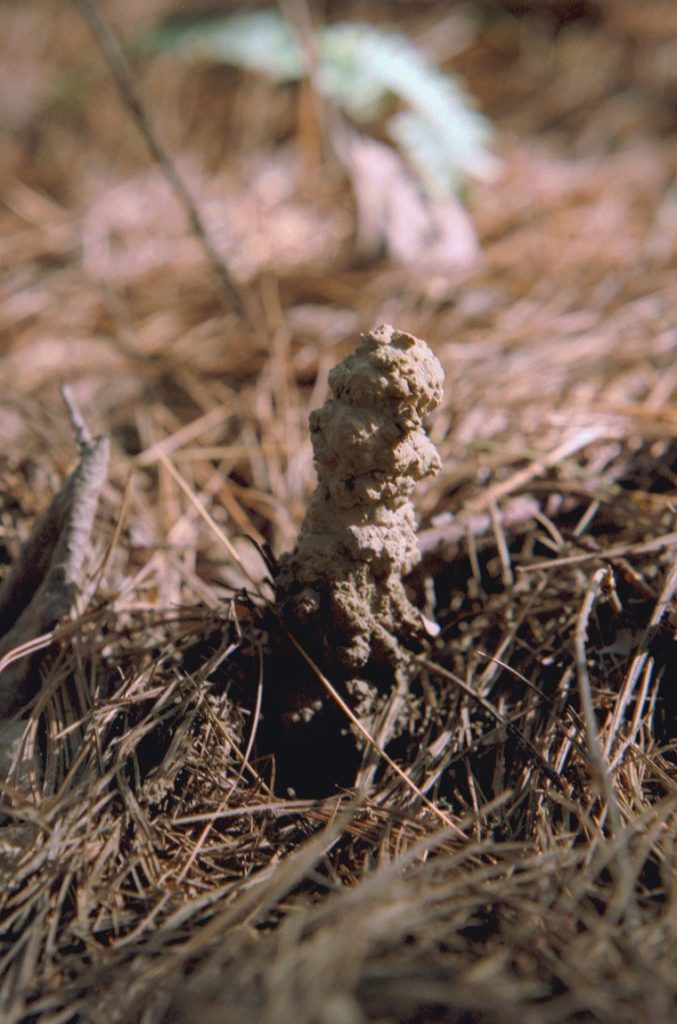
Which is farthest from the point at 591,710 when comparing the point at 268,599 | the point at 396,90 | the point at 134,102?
the point at 396,90

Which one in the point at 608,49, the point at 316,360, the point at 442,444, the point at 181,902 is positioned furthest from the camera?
the point at 608,49

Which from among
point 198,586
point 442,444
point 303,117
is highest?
point 303,117

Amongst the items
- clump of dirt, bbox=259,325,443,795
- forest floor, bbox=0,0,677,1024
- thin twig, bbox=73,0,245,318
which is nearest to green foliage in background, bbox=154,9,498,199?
forest floor, bbox=0,0,677,1024

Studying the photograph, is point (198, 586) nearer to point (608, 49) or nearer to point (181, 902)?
point (181, 902)

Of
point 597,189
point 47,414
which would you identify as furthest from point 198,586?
point 597,189

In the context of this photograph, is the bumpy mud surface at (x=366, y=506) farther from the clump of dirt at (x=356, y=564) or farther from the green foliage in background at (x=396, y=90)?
the green foliage in background at (x=396, y=90)

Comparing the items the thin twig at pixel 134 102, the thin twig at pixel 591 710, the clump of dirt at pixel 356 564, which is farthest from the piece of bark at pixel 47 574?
the thin twig at pixel 134 102
